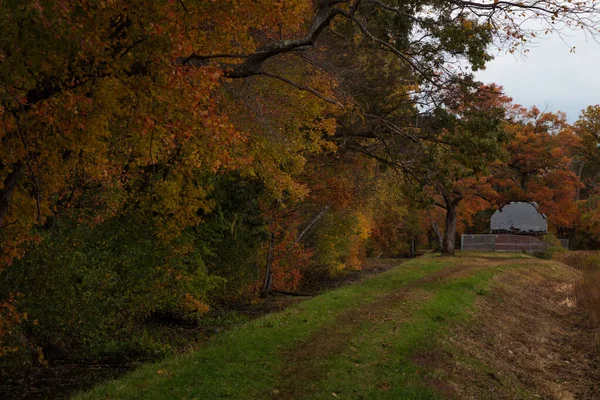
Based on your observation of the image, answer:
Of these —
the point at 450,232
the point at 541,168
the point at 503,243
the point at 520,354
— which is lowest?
the point at 520,354

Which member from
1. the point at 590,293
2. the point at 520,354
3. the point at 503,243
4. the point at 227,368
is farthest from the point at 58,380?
the point at 503,243

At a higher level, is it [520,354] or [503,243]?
[503,243]

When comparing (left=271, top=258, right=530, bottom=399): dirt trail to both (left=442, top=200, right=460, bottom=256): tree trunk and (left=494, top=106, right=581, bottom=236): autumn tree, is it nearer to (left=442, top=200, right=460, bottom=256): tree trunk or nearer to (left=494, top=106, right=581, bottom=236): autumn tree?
(left=442, top=200, right=460, bottom=256): tree trunk

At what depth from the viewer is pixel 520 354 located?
43.4ft

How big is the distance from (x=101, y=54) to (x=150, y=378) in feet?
18.4

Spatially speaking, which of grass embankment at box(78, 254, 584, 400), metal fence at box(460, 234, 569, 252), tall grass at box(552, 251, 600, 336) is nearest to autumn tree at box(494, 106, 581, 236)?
metal fence at box(460, 234, 569, 252)

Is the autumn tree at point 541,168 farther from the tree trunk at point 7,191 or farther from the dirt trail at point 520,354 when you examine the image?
the tree trunk at point 7,191

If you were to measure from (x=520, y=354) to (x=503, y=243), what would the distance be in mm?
36091

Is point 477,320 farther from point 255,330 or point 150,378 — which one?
point 150,378

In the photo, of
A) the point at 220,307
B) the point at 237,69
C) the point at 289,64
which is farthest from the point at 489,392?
the point at 220,307

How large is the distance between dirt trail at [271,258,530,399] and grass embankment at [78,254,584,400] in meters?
0.02

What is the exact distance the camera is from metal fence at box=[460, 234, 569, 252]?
4481cm

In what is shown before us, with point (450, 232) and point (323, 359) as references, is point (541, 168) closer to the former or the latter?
point (450, 232)

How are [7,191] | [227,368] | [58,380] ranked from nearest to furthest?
[7,191] → [227,368] → [58,380]
